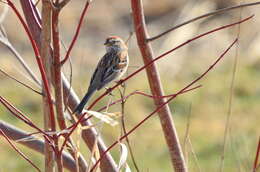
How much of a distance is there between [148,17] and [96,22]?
1.11 metres

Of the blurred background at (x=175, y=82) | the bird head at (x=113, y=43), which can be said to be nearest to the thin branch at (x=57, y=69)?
the bird head at (x=113, y=43)

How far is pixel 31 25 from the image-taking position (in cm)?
194

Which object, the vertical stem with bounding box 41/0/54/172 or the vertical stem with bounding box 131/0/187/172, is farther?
the vertical stem with bounding box 131/0/187/172

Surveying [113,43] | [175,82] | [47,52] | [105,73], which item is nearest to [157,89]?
[47,52]

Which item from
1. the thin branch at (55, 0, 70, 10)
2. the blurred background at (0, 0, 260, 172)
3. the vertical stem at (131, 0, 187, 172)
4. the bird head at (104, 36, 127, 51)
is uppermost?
the blurred background at (0, 0, 260, 172)

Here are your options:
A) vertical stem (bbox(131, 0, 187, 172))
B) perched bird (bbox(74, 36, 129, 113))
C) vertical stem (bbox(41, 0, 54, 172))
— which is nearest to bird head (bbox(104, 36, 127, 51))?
perched bird (bbox(74, 36, 129, 113))

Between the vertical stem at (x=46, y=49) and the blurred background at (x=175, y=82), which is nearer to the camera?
the vertical stem at (x=46, y=49)

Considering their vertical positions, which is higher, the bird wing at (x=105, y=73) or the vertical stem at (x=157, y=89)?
the bird wing at (x=105, y=73)

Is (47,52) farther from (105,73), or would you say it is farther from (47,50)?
(105,73)

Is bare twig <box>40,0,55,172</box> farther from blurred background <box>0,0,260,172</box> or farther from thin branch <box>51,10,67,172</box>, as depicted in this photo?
blurred background <box>0,0,260,172</box>

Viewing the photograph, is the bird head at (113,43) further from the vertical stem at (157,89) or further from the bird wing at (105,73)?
the vertical stem at (157,89)

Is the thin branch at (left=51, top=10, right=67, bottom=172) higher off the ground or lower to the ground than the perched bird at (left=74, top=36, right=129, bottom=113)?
lower

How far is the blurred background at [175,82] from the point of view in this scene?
6.93 meters

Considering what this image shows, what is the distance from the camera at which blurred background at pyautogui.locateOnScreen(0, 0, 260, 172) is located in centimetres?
693
